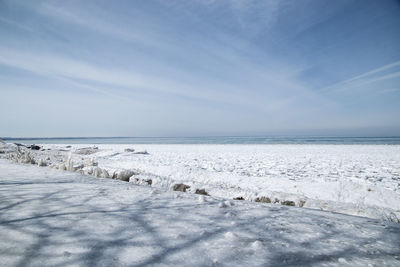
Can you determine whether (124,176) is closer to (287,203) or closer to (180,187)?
(180,187)

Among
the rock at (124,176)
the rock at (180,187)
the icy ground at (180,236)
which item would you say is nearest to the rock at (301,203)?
the icy ground at (180,236)

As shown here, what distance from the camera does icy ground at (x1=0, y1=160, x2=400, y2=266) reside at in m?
1.10

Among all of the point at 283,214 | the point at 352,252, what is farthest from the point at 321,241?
the point at 283,214

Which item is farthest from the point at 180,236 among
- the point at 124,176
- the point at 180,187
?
the point at 124,176

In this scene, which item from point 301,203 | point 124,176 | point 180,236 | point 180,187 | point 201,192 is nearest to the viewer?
point 180,236

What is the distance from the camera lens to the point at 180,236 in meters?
1.38

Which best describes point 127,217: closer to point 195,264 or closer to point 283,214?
point 195,264

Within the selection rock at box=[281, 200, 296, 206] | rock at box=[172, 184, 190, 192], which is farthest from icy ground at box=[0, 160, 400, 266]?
rock at box=[172, 184, 190, 192]

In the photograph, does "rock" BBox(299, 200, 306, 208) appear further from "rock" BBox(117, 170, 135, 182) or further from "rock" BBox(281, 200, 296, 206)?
"rock" BBox(117, 170, 135, 182)

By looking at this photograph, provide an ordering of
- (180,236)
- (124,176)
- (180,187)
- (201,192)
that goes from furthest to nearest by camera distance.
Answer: (124,176) → (180,187) → (201,192) → (180,236)

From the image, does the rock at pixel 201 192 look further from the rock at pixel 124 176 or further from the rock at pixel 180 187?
the rock at pixel 124 176

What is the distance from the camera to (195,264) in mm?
1069

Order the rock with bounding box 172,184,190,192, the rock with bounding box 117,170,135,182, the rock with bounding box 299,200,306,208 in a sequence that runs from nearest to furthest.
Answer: the rock with bounding box 299,200,306,208, the rock with bounding box 172,184,190,192, the rock with bounding box 117,170,135,182

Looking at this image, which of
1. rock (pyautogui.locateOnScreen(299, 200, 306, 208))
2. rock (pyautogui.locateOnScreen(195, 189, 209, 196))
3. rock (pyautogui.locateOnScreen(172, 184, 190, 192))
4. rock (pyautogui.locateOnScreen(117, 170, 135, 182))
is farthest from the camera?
rock (pyautogui.locateOnScreen(117, 170, 135, 182))
